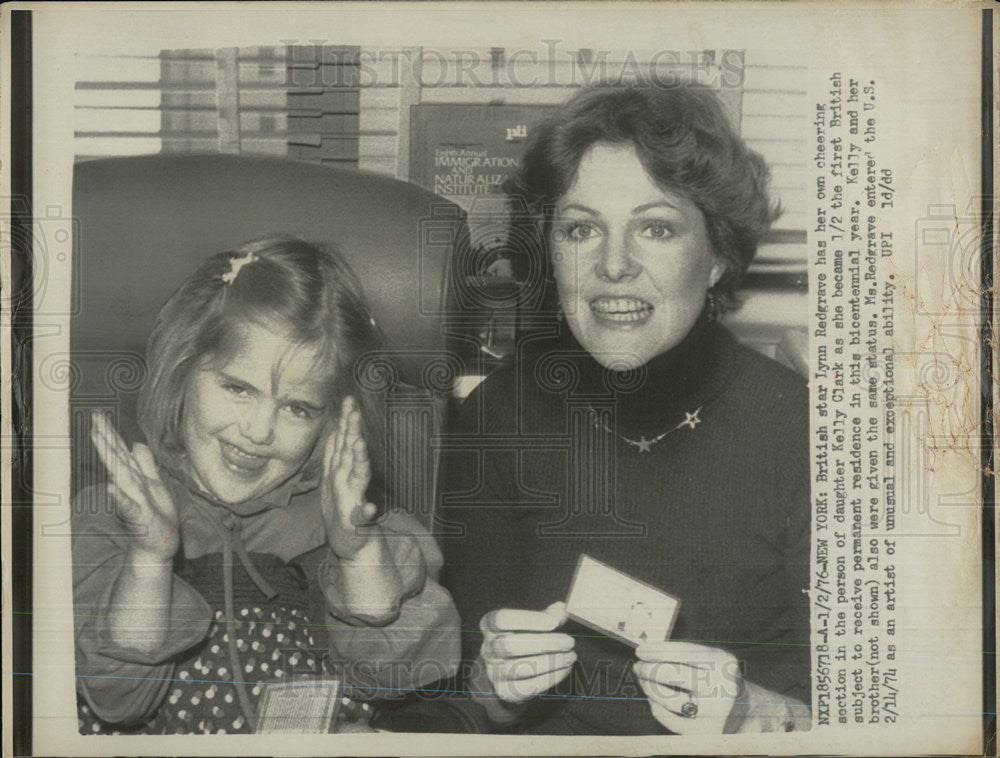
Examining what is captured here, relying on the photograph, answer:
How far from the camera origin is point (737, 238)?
1743 mm

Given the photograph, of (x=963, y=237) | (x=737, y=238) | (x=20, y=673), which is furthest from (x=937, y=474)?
(x=20, y=673)

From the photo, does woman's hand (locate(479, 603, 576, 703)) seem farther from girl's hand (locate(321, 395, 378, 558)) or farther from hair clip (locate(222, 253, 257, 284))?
hair clip (locate(222, 253, 257, 284))

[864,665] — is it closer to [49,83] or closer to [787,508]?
[787,508]

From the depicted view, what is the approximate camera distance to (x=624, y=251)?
1.73 metres

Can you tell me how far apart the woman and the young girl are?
0.41 ft

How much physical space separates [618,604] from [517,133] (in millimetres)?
722

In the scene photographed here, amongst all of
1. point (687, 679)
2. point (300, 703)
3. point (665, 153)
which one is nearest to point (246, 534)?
point (300, 703)

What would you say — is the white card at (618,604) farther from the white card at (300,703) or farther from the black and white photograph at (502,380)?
the white card at (300,703)

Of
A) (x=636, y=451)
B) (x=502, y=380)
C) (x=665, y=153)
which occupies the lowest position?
(x=636, y=451)

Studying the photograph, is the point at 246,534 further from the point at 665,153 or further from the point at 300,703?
the point at 665,153

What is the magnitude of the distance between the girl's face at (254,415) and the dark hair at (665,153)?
392 millimetres

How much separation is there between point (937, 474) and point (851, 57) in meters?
0.64

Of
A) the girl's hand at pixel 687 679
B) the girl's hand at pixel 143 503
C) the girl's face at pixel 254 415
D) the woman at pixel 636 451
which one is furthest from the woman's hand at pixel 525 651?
the girl's hand at pixel 143 503

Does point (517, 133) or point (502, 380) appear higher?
point (517, 133)
